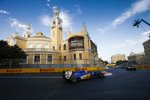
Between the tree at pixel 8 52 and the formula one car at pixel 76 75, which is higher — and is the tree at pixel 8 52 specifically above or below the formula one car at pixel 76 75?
above

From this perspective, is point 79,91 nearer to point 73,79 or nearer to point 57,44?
point 73,79

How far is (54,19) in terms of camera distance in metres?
58.6

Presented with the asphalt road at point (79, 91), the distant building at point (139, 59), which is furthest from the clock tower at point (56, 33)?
the asphalt road at point (79, 91)

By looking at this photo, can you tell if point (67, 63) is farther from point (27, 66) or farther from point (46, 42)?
point (46, 42)

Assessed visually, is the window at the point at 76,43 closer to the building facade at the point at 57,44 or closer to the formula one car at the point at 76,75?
the building facade at the point at 57,44

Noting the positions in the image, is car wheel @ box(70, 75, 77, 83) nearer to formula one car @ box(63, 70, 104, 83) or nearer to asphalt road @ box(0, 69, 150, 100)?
formula one car @ box(63, 70, 104, 83)

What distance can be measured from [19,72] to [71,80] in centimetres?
1488

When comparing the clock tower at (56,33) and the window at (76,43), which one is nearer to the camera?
the window at (76,43)

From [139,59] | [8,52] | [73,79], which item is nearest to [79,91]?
[73,79]

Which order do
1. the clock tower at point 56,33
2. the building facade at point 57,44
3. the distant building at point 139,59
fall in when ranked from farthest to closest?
the clock tower at point 56,33, the building facade at point 57,44, the distant building at point 139,59

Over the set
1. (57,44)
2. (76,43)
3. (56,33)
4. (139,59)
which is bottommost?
(139,59)

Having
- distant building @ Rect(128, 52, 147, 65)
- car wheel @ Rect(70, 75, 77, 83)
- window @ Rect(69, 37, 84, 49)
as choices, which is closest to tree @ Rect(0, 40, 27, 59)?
window @ Rect(69, 37, 84, 49)

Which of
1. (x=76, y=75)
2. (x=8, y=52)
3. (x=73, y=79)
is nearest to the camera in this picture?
(x=73, y=79)

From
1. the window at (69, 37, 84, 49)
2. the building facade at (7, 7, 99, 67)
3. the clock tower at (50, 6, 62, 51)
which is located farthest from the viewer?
the clock tower at (50, 6, 62, 51)
